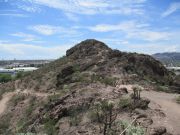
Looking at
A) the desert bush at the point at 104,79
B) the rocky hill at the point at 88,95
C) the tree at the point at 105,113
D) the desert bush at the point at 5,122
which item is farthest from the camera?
the desert bush at the point at 104,79

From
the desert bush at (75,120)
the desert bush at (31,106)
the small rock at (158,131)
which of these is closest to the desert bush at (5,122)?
the desert bush at (31,106)

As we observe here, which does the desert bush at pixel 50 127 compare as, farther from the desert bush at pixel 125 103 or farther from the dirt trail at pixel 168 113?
the dirt trail at pixel 168 113

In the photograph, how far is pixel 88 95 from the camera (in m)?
26.0

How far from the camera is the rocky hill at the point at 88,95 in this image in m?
21.0

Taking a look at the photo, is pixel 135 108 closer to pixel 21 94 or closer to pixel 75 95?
pixel 75 95

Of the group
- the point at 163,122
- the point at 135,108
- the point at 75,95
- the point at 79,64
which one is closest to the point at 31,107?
the point at 75,95

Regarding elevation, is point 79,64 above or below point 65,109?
above

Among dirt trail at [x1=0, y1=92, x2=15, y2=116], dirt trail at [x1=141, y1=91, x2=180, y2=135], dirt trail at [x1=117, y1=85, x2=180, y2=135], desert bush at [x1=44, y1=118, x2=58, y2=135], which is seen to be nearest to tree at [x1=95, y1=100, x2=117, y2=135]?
dirt trail at [x1=117, y1=85, x2=180, y2=135]


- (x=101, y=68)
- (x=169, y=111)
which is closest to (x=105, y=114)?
(x=169, y=111)

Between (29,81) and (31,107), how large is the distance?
41.4 feet

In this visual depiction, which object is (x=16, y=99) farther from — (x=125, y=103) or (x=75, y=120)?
(x=125, y=103)

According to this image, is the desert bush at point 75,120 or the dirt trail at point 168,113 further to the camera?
the desert bush at point 75,120

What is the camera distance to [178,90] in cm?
3525

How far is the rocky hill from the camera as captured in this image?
21.0 m
